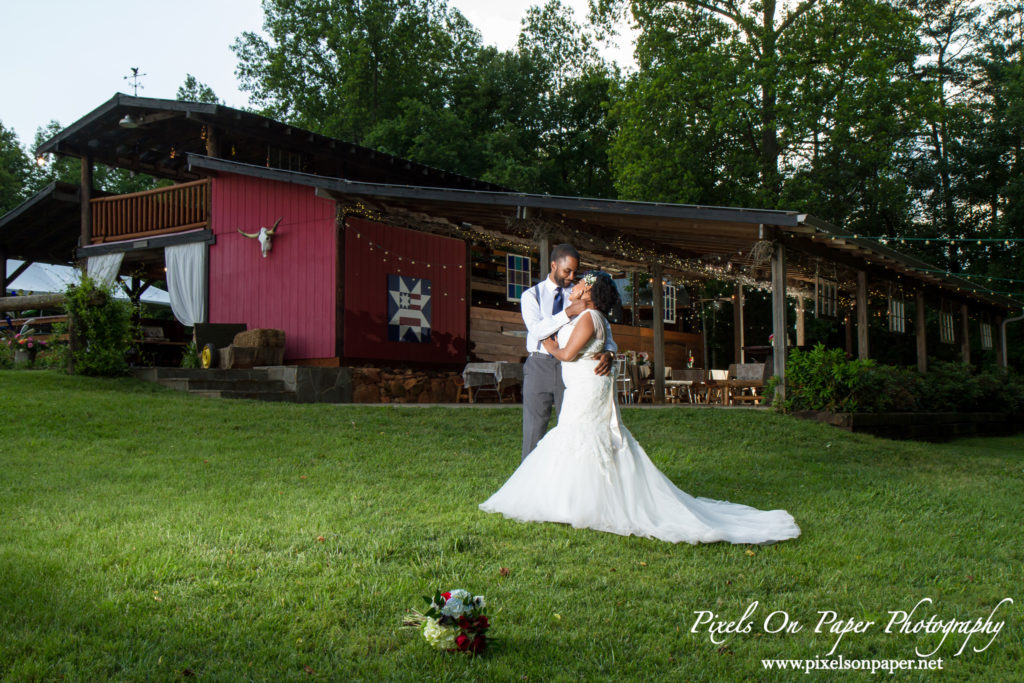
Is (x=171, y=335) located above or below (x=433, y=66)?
below

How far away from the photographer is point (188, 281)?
16.3 meters

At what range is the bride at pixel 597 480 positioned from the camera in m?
4.80

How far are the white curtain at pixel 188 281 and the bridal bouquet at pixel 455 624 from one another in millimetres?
14347

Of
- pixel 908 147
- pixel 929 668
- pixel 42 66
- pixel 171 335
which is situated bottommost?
pixel 929 668

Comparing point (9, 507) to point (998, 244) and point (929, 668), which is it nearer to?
point (929, 668)

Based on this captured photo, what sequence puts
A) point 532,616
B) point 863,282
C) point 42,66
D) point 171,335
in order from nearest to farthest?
point 532,616
point 863,282
point 171,335
point 42,66

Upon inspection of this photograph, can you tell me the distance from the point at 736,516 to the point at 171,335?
48.0 feet

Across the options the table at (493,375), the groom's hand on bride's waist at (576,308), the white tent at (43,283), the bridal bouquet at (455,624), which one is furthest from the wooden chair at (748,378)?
the white tent at (43,283)

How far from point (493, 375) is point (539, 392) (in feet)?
29.1

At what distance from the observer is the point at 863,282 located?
15.3 metres

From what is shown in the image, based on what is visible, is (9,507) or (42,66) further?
(42,66)

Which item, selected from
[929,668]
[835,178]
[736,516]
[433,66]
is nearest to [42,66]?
[433,66]

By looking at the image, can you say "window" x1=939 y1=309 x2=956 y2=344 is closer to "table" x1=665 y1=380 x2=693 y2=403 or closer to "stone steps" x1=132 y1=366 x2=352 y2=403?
"table" x1=665 y1=380 x2=693 y2=403

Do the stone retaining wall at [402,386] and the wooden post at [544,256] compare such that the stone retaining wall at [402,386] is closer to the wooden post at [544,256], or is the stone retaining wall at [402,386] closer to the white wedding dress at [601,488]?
the wooden post at [544,256]
